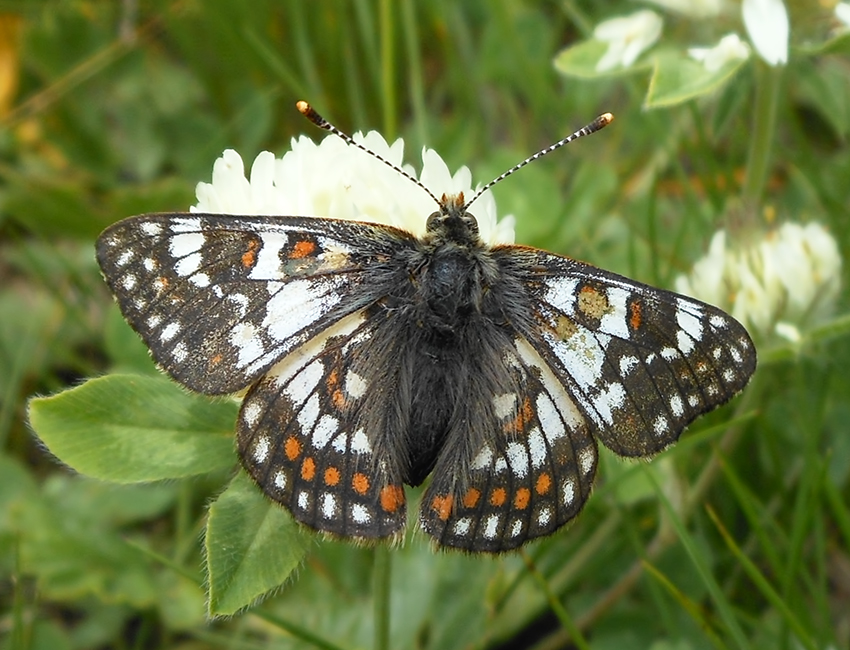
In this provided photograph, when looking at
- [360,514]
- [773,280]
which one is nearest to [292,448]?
[360,514]

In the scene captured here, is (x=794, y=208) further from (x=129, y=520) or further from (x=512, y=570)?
(x=129, y=520)

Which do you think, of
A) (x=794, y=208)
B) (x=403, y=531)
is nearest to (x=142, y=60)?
(x=794, y=208)

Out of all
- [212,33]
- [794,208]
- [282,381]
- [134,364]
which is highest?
[212,33]

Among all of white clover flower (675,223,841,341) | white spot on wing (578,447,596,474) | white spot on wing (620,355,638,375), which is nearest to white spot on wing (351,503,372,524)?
white spot on wing (578,447,596,474)

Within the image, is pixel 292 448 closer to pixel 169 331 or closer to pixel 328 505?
pixel 328 505

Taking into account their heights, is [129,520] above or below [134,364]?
below

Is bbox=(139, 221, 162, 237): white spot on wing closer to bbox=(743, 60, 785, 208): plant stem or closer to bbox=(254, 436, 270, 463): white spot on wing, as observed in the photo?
bbox=(254, 436, 270, 463): white spot on wing
